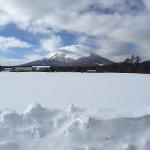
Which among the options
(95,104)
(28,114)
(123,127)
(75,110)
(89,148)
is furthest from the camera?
(95,104)

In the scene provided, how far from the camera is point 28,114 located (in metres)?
5.09

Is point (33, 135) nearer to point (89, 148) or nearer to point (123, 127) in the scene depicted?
point (89, 148)

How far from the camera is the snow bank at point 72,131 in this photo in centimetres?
429

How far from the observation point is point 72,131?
4.51 metres

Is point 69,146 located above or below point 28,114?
below

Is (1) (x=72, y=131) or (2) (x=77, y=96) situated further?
(2) (x=77, y=96)

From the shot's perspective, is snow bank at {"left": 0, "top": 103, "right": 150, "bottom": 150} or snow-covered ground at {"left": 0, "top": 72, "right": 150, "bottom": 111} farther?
snow-covered ground at {"left": 0, "top": 72, "right": 150, "bottom": 111}

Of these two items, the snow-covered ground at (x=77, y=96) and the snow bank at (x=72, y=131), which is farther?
the snow-covered ground at (x=77, y=96)

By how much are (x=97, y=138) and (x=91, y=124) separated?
0.98 ft

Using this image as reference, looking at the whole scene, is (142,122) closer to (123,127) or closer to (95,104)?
(123,127)

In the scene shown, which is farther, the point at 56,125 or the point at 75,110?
the point at 75,110

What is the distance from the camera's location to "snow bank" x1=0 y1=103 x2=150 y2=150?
4.29 meters

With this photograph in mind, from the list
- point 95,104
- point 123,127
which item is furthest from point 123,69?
point 123,127

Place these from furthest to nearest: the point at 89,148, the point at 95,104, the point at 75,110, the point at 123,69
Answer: the point at 123,69 → the point at 95,104 → the point at 75,110 → the point at 89,148
